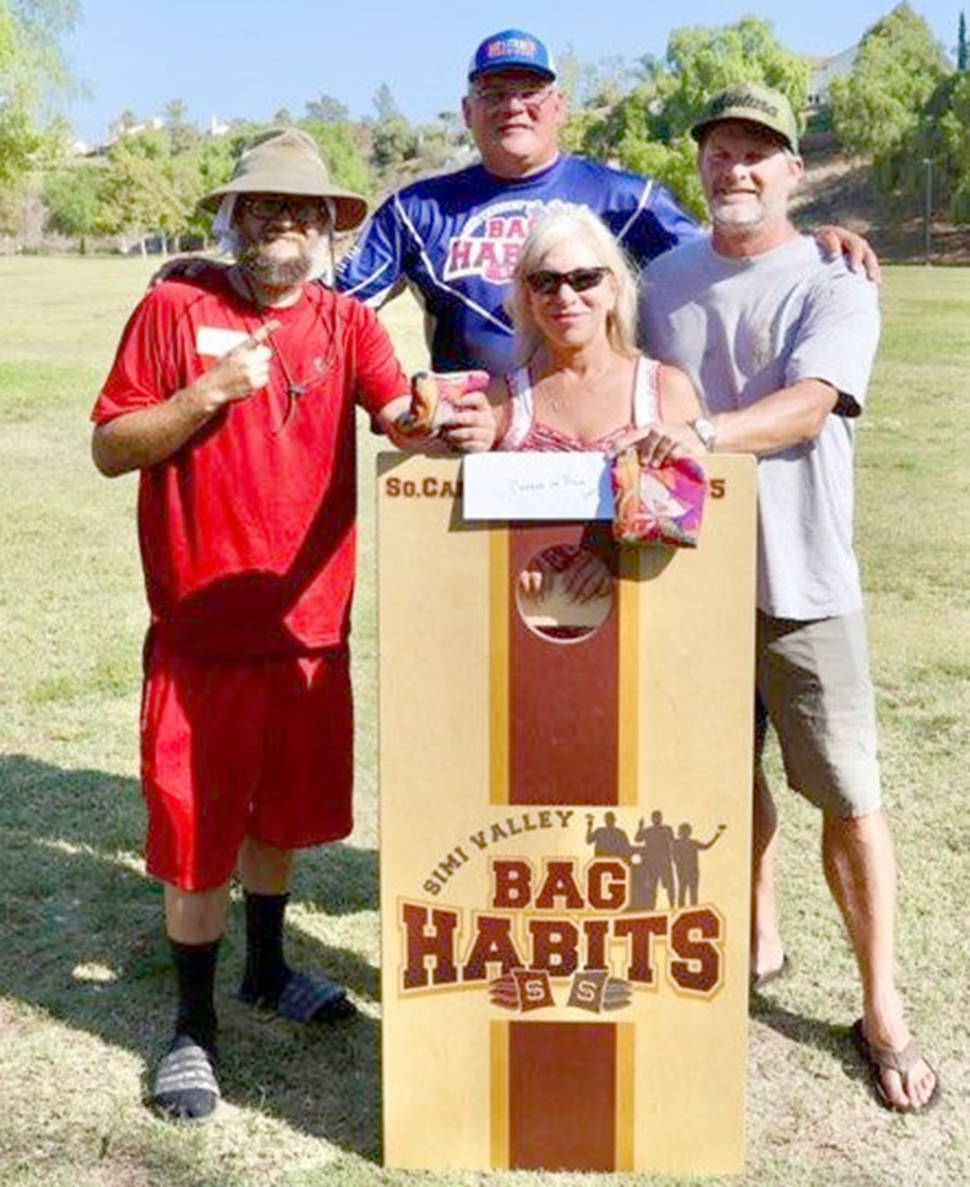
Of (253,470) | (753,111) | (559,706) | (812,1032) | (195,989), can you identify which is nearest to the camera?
(559,706)

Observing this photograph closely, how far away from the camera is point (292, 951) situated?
411 cm

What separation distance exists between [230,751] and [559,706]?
83 centimetres

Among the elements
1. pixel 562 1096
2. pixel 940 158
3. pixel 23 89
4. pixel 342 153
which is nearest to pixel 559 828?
pixel 562 1096

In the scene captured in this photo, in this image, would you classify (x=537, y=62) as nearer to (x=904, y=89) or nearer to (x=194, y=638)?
(x=194, y=638)

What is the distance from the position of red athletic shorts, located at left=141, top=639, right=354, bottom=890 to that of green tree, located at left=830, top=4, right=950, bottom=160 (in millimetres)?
72819

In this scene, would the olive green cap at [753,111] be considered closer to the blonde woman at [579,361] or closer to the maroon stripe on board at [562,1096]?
the blonde woman at [579,361]

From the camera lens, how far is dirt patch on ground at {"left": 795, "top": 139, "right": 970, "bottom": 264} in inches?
2511

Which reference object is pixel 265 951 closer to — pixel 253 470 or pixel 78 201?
pixel 253 470

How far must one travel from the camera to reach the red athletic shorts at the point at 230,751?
328 centimetres

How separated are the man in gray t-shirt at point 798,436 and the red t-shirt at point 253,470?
2.09ft

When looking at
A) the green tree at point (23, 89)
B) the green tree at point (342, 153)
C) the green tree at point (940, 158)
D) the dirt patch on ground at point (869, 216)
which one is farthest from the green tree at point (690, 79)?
the green tree at point (23, 89)

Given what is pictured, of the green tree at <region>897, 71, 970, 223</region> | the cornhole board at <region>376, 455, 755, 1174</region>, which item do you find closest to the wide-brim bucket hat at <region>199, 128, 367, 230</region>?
the cornhole board at <region>376, 455, 755, 1174</region>

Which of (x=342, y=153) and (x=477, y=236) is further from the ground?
(x=342, y=153)

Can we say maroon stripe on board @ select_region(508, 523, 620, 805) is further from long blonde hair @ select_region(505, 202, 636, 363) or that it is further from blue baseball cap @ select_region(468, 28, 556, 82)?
blue baseball cap @ select_region(468, 28, 556, 82)
